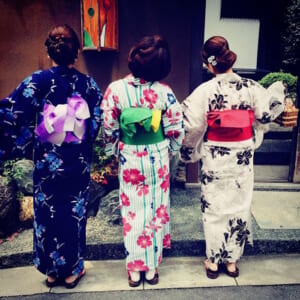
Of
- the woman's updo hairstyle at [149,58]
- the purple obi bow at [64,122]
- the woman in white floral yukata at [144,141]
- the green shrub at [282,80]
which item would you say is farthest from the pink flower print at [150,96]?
the green shrub at [282,80]

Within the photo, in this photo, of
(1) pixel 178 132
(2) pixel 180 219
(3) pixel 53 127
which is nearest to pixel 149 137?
(1) pixel 178 132

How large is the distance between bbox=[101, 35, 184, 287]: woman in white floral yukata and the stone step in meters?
0.53

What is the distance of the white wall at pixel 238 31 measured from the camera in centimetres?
1125

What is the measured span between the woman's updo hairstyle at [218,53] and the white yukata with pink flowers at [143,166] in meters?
0.52

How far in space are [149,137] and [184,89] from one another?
2163mm

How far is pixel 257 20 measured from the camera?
1111 centimetres

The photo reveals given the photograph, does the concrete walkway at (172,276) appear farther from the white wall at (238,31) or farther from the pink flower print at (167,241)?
the white wall at (238,31)

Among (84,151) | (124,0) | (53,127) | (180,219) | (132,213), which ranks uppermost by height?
(124,0)

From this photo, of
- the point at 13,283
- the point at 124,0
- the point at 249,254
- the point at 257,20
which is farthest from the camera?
the point at 257,20

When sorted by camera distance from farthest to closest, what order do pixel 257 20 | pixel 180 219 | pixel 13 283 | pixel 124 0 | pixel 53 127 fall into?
pixel 257 20
pixel 124 0
pixel 180 219
pixel 13 283
pixel 53 127

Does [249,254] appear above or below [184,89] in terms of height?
below

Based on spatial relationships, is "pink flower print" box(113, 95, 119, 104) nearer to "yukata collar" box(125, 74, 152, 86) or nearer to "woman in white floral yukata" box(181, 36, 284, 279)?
"yukata collar" box(125, 74, 152, 86)

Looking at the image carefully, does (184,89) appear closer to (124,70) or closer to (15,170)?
(124,70)

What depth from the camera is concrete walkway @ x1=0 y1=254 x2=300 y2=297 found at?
3.84m
